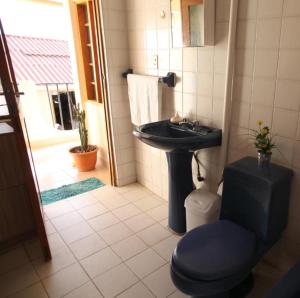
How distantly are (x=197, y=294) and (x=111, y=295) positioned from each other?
1.95 feet

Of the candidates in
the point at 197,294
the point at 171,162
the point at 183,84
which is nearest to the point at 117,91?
the point at 183,84

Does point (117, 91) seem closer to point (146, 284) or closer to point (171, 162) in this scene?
point (171, 162)

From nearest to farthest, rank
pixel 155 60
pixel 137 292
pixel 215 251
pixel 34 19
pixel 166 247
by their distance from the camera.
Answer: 1. pixel 215 251
2. pixel 137 292
3. pixel 166 247
4. pixel 155 60
5. pixel 34 19

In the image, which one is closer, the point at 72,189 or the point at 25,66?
the point at 72,189

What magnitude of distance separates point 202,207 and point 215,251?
17.1 inches

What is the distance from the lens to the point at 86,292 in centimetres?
153

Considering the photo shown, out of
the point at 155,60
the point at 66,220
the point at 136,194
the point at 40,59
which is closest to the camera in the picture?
the point at 155,60

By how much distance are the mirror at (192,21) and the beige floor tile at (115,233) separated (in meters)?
1.45

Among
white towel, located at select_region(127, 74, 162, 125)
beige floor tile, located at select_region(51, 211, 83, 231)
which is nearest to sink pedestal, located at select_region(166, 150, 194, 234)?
white towel, located at select_region(127, 74, 162, 125)

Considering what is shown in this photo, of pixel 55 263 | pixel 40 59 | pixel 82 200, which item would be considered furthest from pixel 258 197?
pixel 40 59

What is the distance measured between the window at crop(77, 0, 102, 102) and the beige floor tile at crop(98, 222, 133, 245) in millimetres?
1588

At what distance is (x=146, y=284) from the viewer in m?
1.57

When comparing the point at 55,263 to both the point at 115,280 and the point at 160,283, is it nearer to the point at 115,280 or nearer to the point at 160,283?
the point at 115,280

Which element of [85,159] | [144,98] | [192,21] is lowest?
[85,159]
